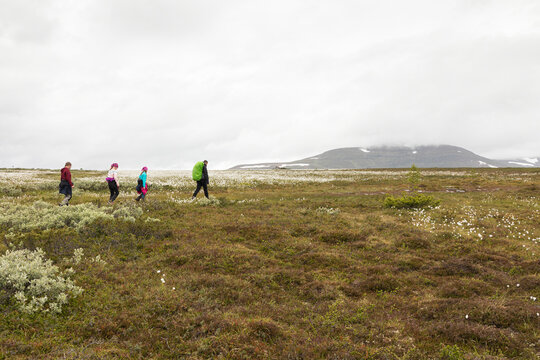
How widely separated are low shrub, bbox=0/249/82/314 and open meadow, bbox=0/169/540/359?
0.04 meters

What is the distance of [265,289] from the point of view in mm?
8898

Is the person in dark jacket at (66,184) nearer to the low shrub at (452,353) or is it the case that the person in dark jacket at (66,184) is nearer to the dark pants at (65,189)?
the dark pants at (65,189)

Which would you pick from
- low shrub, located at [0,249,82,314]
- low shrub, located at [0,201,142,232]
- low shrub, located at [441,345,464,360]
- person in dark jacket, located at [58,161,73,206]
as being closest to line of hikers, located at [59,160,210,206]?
person in dark jacket, located at [58,161,73,206]

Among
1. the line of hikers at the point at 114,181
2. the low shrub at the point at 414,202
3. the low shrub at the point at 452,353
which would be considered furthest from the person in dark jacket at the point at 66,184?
the low shrub at the point at 414,202

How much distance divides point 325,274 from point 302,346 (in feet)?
13.8

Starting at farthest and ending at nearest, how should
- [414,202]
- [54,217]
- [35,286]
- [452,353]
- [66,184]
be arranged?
[414,202]
[66,184]
[54,217]
[35,286]
[452,353]

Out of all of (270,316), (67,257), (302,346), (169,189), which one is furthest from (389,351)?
(169,189)

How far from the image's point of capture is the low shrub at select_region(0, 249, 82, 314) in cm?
694

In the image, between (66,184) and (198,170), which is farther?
(198,170)

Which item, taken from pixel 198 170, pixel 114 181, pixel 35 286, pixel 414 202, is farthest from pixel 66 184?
pixel 414 202

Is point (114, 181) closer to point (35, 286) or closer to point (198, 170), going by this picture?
point (198, 170)

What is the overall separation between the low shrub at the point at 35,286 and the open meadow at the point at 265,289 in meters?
0.04

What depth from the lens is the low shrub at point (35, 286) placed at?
6941mm

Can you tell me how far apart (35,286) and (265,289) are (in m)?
6.19
